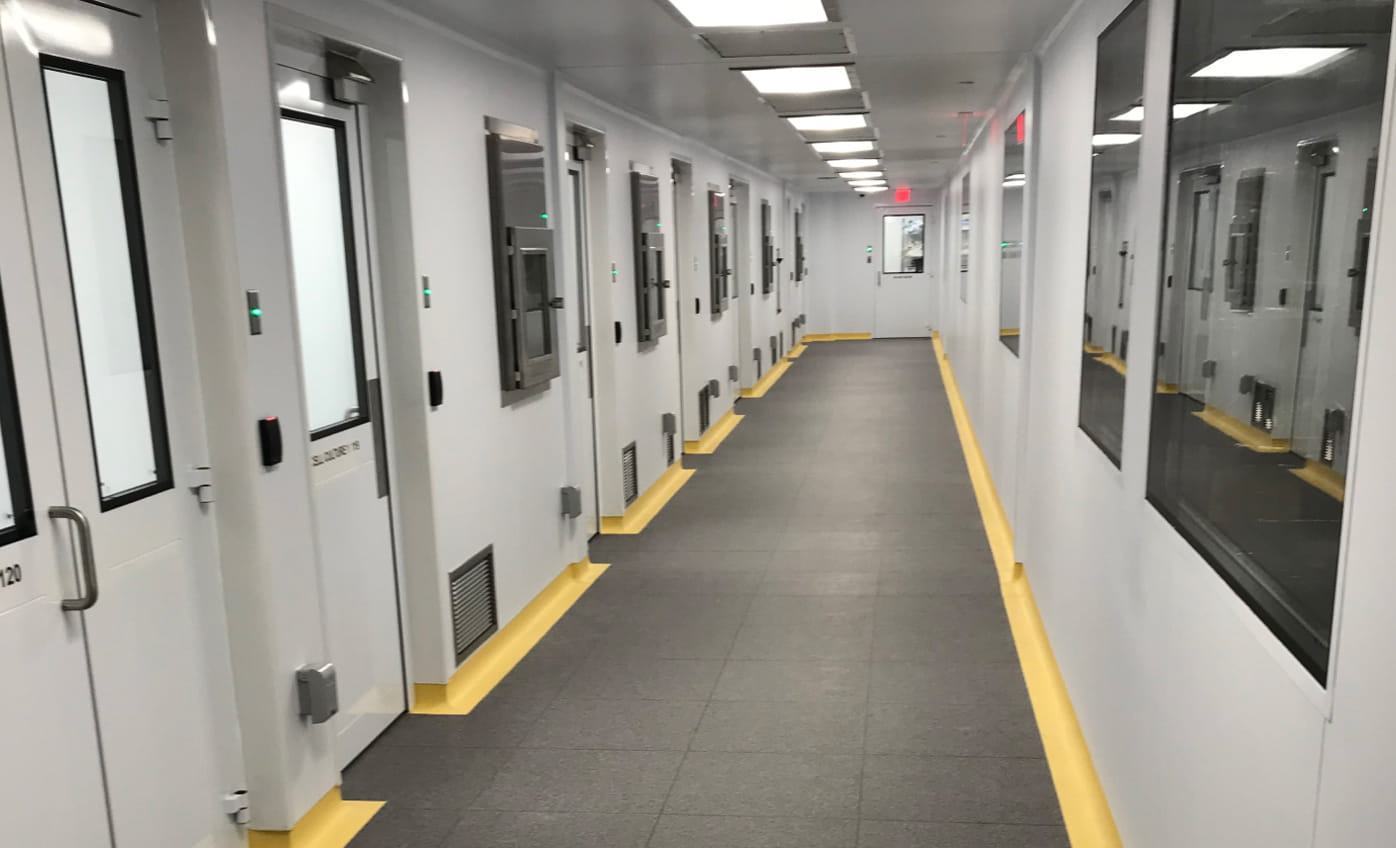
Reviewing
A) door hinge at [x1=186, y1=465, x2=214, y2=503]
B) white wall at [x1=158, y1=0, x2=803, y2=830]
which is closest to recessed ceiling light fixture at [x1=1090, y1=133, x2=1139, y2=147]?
white wall at [x1=158, y1=0, x2=803, y2=830]

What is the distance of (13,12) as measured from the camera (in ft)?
7.19

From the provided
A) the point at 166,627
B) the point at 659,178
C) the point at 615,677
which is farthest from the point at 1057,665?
the point at 659,178

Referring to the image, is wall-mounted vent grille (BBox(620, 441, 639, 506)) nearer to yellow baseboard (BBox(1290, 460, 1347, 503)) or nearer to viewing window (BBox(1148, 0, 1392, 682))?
viewing window (BBox(1148, 0, 1392, 682))

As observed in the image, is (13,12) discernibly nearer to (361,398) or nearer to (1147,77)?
(361,398)

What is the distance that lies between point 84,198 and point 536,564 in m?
2.99

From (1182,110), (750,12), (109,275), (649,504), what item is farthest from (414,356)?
(649,504)

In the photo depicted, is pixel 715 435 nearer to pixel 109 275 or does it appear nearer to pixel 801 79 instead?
pixel 801 79

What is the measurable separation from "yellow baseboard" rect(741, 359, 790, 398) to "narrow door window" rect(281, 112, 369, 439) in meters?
8.72

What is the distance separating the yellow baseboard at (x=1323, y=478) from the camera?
1473 mm

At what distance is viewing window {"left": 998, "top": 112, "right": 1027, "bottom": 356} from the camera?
539 centimetres

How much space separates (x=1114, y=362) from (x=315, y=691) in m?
2.51

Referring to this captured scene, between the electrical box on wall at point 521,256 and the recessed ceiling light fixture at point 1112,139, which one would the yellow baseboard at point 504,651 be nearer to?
the electrical box on wall at point 521,256

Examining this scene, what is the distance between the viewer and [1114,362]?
304 cm

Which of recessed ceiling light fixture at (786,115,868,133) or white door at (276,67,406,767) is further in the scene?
recessed ceiling light fixture at (786,115,868,133)
